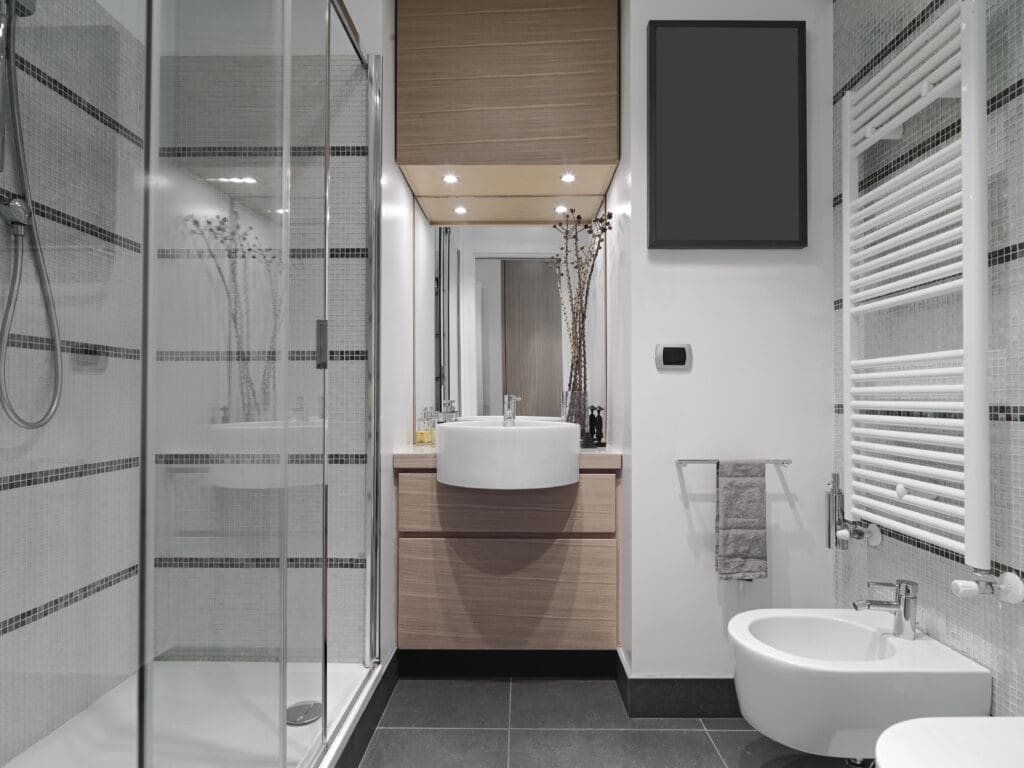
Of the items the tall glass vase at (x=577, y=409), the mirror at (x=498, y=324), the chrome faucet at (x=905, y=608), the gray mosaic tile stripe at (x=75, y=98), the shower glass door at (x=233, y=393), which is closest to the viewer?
the shower glass door at (x=233, y=393)

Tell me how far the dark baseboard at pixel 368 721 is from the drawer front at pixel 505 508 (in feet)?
1.61

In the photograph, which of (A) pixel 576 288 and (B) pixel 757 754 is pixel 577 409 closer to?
(A) pixel 576 288

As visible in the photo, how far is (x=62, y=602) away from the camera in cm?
165

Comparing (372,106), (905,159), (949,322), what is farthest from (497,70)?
(949,322)

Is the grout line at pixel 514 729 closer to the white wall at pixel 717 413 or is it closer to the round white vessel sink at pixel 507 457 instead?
the white wall at pixel 717 413

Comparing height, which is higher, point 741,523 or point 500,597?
point 741,523

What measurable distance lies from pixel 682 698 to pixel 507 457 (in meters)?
0.96

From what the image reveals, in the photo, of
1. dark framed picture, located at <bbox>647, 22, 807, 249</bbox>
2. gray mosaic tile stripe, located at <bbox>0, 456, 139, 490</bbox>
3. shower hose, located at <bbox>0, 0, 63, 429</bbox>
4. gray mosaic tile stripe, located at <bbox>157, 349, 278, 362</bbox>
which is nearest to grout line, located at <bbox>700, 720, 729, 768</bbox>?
dark framed picture, located at <bbox>647, 22, 807, 249</bbox>

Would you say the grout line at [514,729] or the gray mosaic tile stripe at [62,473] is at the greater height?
the gray mosaic tile stripe at [62,473]

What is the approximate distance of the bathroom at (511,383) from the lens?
3.89 feet

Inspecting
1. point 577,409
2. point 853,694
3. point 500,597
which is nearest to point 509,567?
point 500,597

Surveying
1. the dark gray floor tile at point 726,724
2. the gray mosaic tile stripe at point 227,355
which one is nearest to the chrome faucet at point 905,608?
the dark gray floor tile at point 726,724

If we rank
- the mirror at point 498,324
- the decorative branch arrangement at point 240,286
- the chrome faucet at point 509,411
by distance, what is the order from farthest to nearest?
the mirror at point 498,324, the chrome faucet at point 509,411, the decorative branch arrangement at point 240,286

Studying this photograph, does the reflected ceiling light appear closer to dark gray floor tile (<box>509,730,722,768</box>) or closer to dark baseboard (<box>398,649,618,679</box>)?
dark gray floor tile (<box>509,730,722,768</box>)
